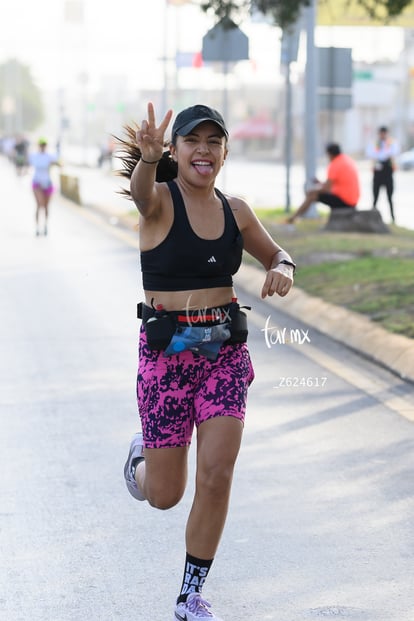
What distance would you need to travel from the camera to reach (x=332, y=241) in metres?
19.5

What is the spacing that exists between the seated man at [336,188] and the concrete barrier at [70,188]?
15.1 metres

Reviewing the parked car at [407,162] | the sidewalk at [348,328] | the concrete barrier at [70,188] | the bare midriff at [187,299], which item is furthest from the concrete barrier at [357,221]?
the parked car at [407,162]

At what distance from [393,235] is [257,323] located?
7.81m

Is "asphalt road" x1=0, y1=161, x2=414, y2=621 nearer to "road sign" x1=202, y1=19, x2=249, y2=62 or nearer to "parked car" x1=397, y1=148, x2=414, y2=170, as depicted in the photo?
"road sign" x1=202, y1=19, x2=249, y2=62

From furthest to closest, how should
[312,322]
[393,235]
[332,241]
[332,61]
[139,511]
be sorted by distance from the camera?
[332,61]
[393,235]
[332,241]
[312,322]
[139,511]

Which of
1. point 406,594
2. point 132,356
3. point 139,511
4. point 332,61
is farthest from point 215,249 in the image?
point 332,61

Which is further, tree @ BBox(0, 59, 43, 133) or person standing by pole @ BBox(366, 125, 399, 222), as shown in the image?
tree @ BBox(0, 59, 43, 133)

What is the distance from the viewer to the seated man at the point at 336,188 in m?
21.8

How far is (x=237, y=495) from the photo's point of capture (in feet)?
23.6

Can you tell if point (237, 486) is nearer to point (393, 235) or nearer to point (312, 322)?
point (312, 322)

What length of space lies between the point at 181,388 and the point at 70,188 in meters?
33.5

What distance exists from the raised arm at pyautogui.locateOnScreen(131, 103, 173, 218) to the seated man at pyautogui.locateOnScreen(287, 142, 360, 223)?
54.2ft

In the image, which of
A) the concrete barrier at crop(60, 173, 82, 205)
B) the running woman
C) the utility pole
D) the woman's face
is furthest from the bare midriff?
the concrete barrier at crop(60, 173, 82, 205)

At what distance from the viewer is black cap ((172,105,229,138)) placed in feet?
17.5
